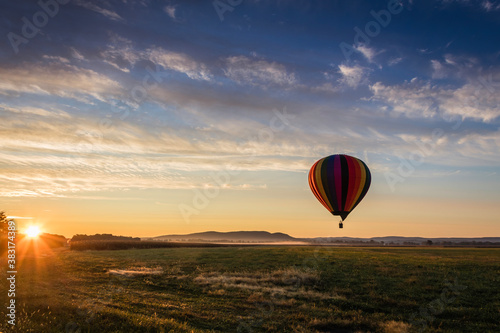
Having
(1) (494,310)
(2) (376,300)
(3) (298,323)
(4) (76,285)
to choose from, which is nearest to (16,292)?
(4) (76,285)

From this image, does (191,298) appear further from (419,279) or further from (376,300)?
(419,279)

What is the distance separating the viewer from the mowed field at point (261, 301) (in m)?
17.3

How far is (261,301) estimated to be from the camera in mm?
24844

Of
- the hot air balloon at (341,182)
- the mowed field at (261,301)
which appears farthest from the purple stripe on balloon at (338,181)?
the mowed field at (261,301)

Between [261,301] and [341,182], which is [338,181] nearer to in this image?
[341,182]

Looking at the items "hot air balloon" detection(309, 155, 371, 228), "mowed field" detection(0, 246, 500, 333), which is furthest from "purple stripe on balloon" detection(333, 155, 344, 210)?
"mowed field" detection(0, 246, 500, 333)

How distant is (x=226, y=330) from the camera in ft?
59.6

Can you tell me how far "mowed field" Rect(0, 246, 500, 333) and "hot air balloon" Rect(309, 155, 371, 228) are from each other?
25.6ft

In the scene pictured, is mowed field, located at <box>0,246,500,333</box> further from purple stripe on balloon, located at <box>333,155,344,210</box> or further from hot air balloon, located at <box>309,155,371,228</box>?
purple stripe on balloon, located at <box>333,155,344,210</box>

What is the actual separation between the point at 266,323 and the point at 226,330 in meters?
2.65

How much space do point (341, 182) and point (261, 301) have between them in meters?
18.9

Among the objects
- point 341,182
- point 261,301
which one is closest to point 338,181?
point 341,182

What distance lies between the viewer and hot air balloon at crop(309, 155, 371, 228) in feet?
127

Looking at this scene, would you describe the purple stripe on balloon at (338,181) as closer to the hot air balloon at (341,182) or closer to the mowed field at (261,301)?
the hot air balloon at (341,182)
